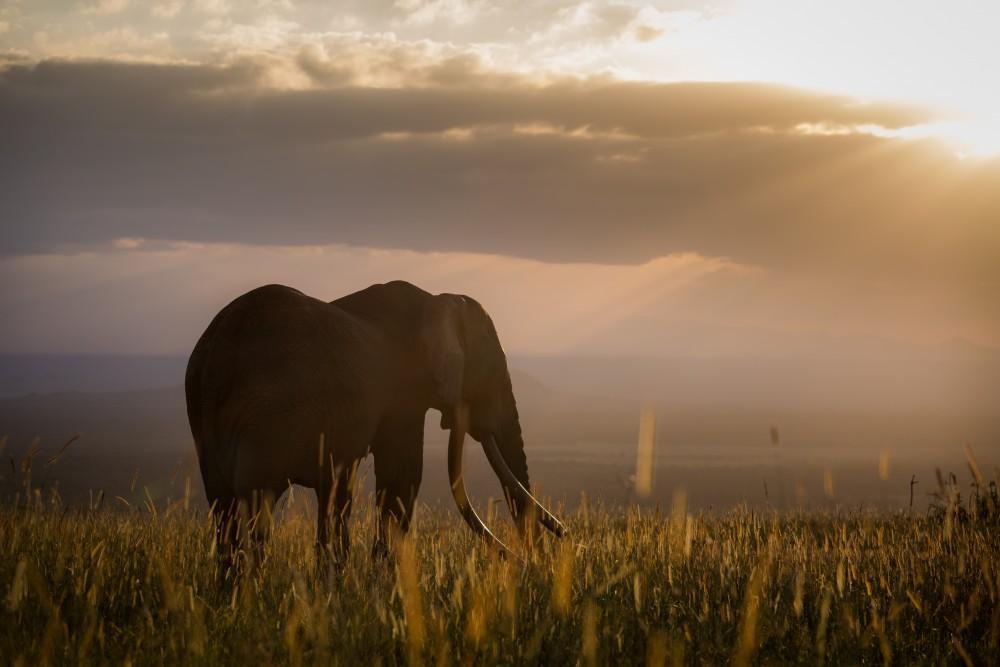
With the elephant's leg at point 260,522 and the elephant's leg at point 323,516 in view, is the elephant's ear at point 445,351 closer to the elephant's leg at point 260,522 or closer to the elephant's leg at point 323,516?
the elephant's leg at point 323,516

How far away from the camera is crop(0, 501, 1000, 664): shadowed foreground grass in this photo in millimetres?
4887

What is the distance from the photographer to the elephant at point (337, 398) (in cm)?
754

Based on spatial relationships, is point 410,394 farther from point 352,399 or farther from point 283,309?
point 283,309

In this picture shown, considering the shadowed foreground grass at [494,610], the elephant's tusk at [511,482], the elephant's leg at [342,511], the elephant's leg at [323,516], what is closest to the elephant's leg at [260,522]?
the shadowed foreground grass at [494,610]

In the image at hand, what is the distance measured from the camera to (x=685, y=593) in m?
6.30

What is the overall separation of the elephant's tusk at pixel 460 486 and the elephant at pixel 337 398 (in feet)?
0.05

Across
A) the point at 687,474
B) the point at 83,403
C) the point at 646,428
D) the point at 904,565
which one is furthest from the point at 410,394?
the point at 83,403

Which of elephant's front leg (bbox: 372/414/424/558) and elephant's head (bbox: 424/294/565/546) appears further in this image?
elephant's head (bbox: 424/294/565/546)

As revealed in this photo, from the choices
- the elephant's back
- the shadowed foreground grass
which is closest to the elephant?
the elephant's back

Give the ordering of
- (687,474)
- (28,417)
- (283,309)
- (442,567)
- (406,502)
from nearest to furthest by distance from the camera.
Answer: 1. (442,567)
2. (283,309)
3. (406,502)
4. (687,474)
5. (28,417)

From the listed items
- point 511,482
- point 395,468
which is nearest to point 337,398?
point 395,468

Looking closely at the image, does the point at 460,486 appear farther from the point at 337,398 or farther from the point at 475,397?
the point at 337,398

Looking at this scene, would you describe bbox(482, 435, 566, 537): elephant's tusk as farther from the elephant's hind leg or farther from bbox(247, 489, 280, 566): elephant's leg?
bbox(247, 489, 280, 566): elephant's leg

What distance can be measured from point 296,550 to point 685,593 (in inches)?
114
